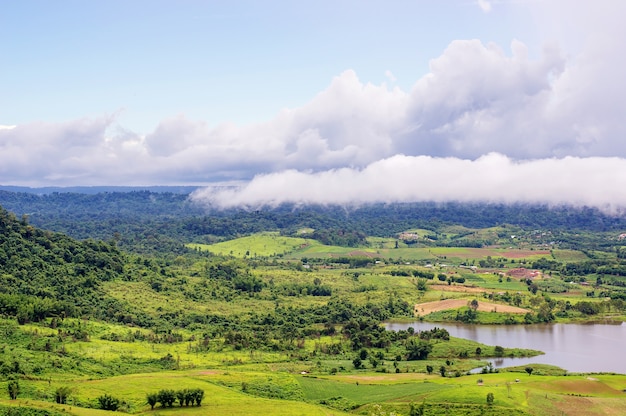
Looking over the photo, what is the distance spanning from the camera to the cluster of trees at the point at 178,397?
77.1 meters

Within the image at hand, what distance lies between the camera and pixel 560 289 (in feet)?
611

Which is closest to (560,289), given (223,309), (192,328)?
(223,309)

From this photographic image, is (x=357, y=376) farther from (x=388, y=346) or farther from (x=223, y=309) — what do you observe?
(x=223, y=309)

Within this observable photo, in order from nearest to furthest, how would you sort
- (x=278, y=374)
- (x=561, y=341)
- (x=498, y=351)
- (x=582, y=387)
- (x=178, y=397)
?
(x=178, y=397), (x=582, y=387), (x=278, y=374), (x=498, y=351), (x=561, y=341)

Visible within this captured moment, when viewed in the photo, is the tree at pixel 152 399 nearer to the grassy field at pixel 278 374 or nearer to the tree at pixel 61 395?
the grassy field at pixel 278 374

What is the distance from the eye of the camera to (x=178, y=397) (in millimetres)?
77750

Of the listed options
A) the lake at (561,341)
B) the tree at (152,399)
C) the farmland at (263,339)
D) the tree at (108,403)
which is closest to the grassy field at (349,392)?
the farmland at (263,339)

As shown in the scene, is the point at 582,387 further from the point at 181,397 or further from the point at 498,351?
the point at 181,397

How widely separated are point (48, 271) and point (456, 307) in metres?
101

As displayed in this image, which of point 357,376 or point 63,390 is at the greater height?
point 63,390

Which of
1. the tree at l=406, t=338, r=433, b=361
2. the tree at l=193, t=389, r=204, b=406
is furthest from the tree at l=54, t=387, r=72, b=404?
the tree at l=406, t=338, r=433, b=361

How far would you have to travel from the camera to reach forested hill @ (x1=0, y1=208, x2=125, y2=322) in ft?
388

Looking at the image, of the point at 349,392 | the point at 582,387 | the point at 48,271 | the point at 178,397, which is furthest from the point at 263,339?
the point at 48,271

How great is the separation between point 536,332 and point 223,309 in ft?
243
